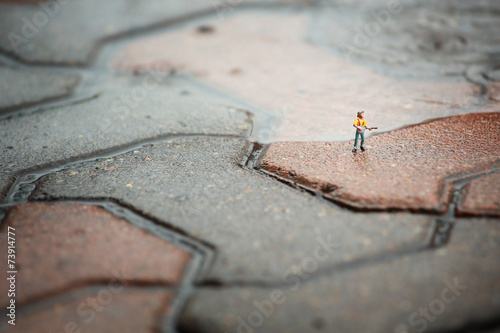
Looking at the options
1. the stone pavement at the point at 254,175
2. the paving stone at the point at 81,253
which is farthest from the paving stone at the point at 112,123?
the paving stone at the point at 81,253

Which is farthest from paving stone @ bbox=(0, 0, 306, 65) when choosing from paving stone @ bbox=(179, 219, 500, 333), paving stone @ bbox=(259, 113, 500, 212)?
paving stone @ bbox=(179, 219, 500, 333)

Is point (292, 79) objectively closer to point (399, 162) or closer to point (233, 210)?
point (399, 162)

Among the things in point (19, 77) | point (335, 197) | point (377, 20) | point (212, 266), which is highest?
point (377, 20)

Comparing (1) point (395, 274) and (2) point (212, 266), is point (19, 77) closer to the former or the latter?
(2) point (212, 266)

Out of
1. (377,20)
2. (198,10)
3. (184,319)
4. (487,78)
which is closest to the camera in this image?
(184,319)

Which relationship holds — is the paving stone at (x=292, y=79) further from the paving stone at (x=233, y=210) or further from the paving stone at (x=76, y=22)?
the paving stone at (x=233, y=210)

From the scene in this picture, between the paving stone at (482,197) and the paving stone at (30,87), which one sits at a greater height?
the paving stone at (30,87)

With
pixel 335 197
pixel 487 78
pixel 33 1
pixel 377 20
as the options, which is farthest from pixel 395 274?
pixel 33 1
